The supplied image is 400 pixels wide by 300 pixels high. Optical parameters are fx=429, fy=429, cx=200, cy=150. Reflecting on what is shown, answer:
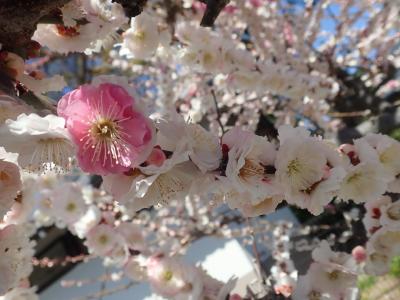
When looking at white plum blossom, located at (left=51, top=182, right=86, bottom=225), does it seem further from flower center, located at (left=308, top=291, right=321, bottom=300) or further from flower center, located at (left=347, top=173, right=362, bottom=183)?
flower center, located at (left=347, top=173, right=362, bottom=183)

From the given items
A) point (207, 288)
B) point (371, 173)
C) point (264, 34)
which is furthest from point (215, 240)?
point (371, 173)

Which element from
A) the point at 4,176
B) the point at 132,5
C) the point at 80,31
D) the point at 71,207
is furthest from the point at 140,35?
the point at 71,207

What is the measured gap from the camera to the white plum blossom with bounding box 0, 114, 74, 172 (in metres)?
0.96

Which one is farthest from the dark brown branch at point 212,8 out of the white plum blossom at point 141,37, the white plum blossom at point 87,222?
the white plum blossom at point 87,222

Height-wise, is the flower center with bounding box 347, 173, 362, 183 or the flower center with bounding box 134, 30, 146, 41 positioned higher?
the flower center with bounding box 347, 173, 362, 183

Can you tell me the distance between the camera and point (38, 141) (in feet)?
3.42

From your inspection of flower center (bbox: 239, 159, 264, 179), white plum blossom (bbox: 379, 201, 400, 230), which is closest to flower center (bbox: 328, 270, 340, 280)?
white plum blossom (bbox: 379, 201, 400, 230)

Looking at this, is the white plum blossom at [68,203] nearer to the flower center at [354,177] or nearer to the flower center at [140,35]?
the flower center at [140,35]

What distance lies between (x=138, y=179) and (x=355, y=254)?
1.36 metres

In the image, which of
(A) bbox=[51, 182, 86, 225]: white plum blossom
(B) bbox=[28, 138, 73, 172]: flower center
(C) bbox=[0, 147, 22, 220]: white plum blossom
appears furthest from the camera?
(A) bbox=[51, 182, 86, 225]: white plum blossom

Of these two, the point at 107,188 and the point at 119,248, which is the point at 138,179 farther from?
the point at 119,248

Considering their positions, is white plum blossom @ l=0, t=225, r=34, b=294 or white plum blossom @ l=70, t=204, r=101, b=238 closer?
white plum blossom @ l=0, t=225, r=34, b=294

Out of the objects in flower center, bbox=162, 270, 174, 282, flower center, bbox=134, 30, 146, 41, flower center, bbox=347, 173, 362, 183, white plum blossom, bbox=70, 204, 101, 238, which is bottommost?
white plum blossom, bbox=70, 204, 101, 238

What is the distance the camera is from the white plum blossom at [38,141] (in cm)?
96
